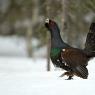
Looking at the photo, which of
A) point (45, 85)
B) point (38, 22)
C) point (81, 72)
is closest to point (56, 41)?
point (81, 72)

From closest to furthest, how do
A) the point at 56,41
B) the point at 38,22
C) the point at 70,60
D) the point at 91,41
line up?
the point at 70,60 < the point at 56,41 < the point at 91,41 < the point at 38,22

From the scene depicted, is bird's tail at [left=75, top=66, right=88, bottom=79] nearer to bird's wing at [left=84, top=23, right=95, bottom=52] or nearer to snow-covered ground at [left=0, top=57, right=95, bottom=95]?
snow-covered ground at [left=0, top=57, right=95, bottom=95]

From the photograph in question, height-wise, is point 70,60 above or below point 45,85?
above

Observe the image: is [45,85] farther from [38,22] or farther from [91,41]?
[38,22]

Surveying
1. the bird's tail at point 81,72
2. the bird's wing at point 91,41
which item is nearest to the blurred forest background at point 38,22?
the bird's wing at point 91,41

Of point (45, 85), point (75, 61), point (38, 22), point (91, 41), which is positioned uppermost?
point (91, 41)

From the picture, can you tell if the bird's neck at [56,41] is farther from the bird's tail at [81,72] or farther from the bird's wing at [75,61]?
the bird's tail at [81,72]

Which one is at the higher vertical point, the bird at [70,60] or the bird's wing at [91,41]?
the bird's wing at [91,41]

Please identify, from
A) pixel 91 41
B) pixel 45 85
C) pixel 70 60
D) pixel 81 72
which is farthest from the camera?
pixel 91 41

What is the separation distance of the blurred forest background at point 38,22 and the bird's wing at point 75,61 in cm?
371

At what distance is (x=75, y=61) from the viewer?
10.7m

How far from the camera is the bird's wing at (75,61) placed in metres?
10.6

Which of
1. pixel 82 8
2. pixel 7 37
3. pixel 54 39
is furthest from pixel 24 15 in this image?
pixel 54 39

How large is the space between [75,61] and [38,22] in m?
17.0
